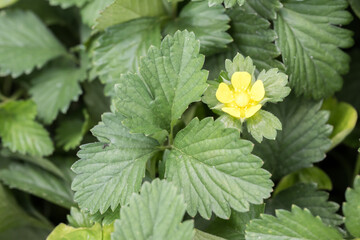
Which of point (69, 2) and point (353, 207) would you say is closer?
point (353, 207)

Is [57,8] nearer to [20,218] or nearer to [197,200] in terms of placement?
[20,218]

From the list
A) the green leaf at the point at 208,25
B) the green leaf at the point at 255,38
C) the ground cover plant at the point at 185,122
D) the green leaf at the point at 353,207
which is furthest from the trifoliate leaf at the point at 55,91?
the green leaf at the point at 353,207

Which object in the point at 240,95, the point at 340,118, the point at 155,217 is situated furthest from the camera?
the point at 340,118

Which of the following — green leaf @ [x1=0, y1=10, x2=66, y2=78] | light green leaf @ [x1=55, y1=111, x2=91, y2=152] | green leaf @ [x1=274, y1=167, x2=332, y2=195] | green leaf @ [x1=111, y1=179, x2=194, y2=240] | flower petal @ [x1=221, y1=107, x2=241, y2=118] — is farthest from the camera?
green leaf @ [x1=0, y1=10, x2=66, y2=78]

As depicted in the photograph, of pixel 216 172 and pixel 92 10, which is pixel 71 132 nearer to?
pixel 92 10

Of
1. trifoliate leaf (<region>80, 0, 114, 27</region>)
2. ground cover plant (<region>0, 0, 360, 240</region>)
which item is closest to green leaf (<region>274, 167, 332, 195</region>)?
ground cover plant (<region>0, 0, 360, 240</region>)

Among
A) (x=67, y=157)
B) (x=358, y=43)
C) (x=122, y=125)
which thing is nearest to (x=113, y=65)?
(x=122, y=125)

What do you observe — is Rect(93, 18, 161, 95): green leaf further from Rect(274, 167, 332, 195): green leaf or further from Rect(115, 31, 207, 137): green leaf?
Rect(274, 167, 332, 195): green leaf

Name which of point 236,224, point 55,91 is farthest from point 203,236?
point 55,91
